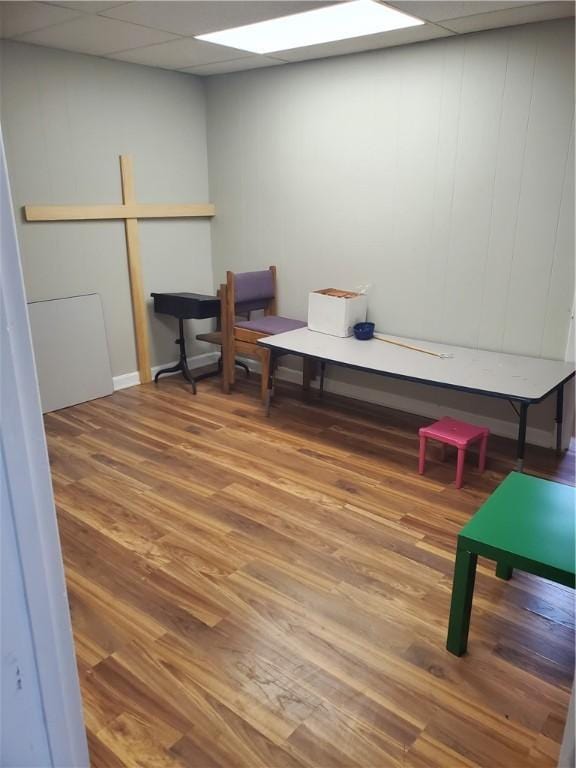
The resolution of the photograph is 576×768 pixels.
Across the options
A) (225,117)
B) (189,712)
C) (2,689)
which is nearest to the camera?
(2,689)

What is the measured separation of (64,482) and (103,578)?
0.91 m

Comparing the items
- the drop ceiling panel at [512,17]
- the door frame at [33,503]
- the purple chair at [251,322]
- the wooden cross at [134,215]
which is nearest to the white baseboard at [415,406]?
the purple chair at [251,322]

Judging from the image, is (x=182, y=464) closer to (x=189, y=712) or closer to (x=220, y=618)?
(x=220, y=618)

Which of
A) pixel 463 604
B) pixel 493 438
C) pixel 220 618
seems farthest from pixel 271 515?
pixel 493 438

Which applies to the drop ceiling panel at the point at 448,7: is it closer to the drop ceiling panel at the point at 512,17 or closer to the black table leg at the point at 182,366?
the drop ceiling panel at the point at 512,17

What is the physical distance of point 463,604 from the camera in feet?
6.15

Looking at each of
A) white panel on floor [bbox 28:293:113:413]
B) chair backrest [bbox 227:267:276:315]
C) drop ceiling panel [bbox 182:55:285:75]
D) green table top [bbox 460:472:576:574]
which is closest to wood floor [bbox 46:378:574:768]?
green table top [bbox 460:472:576:574]

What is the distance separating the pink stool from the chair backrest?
1820 mm

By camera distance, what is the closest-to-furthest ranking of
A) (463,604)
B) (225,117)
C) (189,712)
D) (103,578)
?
(189,712), (463,604), (103,578), (225,117)

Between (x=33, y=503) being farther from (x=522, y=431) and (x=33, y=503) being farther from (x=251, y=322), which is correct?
(x=251, y=322)

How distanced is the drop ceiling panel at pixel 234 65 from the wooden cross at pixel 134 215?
2.80ft

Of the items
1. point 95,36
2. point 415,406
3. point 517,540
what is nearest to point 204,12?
point 95,36

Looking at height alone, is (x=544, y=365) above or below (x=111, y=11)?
below

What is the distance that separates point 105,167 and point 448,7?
253 centimetres
